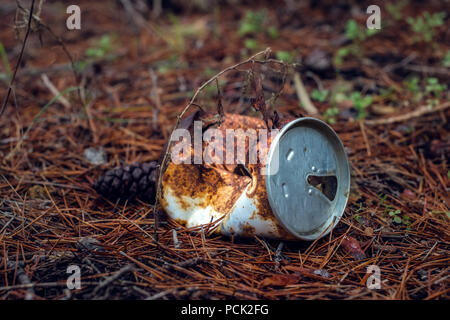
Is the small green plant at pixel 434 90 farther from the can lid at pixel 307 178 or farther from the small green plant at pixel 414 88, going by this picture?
the can lid at pixel 307 178

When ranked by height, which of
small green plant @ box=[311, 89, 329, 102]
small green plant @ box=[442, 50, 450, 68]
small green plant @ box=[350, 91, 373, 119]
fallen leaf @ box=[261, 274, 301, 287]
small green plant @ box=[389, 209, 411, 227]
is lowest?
fallen leaf @ box=[261, 274, 301, 287]

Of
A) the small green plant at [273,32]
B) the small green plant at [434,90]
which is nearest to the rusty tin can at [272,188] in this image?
the small green plant at [434,90]

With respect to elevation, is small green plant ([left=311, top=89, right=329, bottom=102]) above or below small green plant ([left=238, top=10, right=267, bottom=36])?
below

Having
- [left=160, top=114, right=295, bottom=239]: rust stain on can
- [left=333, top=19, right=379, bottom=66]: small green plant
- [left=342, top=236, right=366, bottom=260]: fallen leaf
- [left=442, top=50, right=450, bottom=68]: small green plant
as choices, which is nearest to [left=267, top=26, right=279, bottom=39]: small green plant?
[left=333, top=19, right=379, bottom=66]: small green plant

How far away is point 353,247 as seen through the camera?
168cm

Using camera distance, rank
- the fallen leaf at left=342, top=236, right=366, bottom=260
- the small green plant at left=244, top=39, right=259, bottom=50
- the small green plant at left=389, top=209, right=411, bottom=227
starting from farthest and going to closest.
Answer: the small green plant at left=244, top=39, right=259, bottom=50 → the small green plant at left=389, top=209, right=411, bottom=227 → the fallen leaf at left=342, top=236, right=366, bottom=260

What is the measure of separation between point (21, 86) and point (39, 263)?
2.25 meters

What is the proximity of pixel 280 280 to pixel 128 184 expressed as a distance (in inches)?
37.8

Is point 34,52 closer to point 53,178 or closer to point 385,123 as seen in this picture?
point 53,178

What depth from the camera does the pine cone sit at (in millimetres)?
1936

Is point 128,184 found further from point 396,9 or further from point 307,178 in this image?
point 396,9

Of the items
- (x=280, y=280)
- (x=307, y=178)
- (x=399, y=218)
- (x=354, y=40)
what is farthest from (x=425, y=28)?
(x=280, y=280)

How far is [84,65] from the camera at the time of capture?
10.5ft

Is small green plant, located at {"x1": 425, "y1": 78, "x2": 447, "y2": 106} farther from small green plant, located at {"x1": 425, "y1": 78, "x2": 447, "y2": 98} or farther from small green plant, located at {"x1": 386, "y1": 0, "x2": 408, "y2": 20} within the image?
small green plant, located at {"x1": 386, "y1": 0, "x2": 408, "y2": 20}
